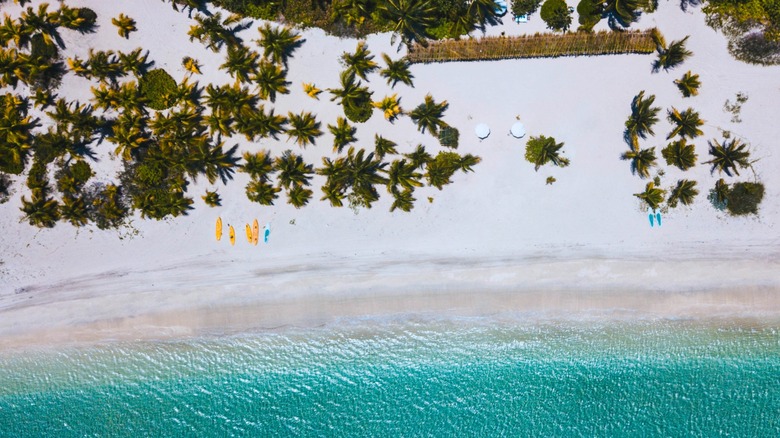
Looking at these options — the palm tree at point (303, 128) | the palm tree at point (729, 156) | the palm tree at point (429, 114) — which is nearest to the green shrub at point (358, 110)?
the palm tree at point (303, 128)

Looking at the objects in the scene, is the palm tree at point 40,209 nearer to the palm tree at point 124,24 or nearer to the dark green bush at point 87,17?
the dark green bush at point 87,17

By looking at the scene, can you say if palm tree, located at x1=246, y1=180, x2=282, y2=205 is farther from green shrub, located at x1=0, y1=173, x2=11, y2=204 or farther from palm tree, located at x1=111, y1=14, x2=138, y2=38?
green shrub, located at x1=0, y1=173, x2=11, y2=204

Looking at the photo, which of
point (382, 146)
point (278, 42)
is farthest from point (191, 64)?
point (382, 146)

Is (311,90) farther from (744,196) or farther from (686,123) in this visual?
(744,196)

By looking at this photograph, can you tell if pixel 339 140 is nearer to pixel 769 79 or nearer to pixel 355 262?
pixel 355 262

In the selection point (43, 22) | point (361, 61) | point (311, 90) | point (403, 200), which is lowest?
point (403, 200)

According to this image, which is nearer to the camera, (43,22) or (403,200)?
(43,22)
